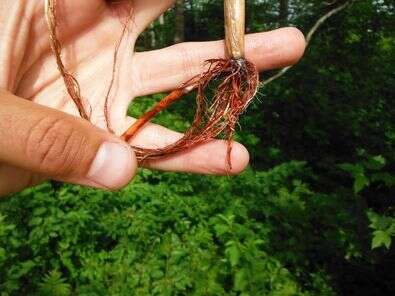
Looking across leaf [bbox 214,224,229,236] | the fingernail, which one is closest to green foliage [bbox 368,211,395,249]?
leaf [bbox 214,224,229,236]

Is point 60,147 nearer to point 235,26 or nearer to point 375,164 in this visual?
point 235,26

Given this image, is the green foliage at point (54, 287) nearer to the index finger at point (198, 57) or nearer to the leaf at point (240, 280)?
the leaf at point (240, 280)

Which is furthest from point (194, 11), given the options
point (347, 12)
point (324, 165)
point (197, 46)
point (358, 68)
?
point (197, 46)

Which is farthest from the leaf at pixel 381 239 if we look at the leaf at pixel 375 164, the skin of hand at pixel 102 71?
the skin of hand at pixel 102 71

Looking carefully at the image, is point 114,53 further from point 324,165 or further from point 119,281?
point 324,165

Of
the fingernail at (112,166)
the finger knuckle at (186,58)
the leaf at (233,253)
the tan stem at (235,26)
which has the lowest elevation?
the leaf at (233,253)

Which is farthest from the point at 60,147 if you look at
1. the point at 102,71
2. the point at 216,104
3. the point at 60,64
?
the point at 216,104
